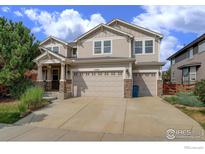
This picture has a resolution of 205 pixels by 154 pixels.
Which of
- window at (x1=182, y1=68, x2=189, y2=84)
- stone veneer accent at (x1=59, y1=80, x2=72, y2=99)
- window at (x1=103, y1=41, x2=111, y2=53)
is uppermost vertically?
window at (x1=103, y1=41, x2=111, y2=53)

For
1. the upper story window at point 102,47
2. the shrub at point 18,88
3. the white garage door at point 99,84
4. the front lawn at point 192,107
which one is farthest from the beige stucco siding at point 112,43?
the front lawn at point 192,107

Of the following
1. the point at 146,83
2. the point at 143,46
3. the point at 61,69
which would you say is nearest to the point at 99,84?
the point at 61,69

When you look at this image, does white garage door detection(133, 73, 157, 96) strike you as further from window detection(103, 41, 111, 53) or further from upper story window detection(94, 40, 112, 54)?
upper story window detection(94, 40, 112, 54)

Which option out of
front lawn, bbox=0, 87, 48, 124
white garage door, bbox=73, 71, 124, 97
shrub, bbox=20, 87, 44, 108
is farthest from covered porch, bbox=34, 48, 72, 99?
shrub, bbox=20, 87, 44, 108

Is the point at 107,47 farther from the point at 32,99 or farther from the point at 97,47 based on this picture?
the point at 32,99

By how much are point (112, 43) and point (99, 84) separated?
Answer: 4141 mm

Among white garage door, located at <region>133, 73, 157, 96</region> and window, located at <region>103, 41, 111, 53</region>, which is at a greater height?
window, located at <region>103, 41, 111, 53</region>

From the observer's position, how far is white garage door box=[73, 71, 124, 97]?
608 inches

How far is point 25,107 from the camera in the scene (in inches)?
382

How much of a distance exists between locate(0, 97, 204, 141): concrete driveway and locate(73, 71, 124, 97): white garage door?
19.7 ft

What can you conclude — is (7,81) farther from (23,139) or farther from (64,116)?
(23,139)

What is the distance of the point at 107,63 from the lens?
51.2 feet

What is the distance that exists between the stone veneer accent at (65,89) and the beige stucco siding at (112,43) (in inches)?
135

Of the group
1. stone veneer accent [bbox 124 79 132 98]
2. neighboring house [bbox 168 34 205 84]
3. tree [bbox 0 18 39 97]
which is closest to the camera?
tree [bbox 0 18 39 97]
